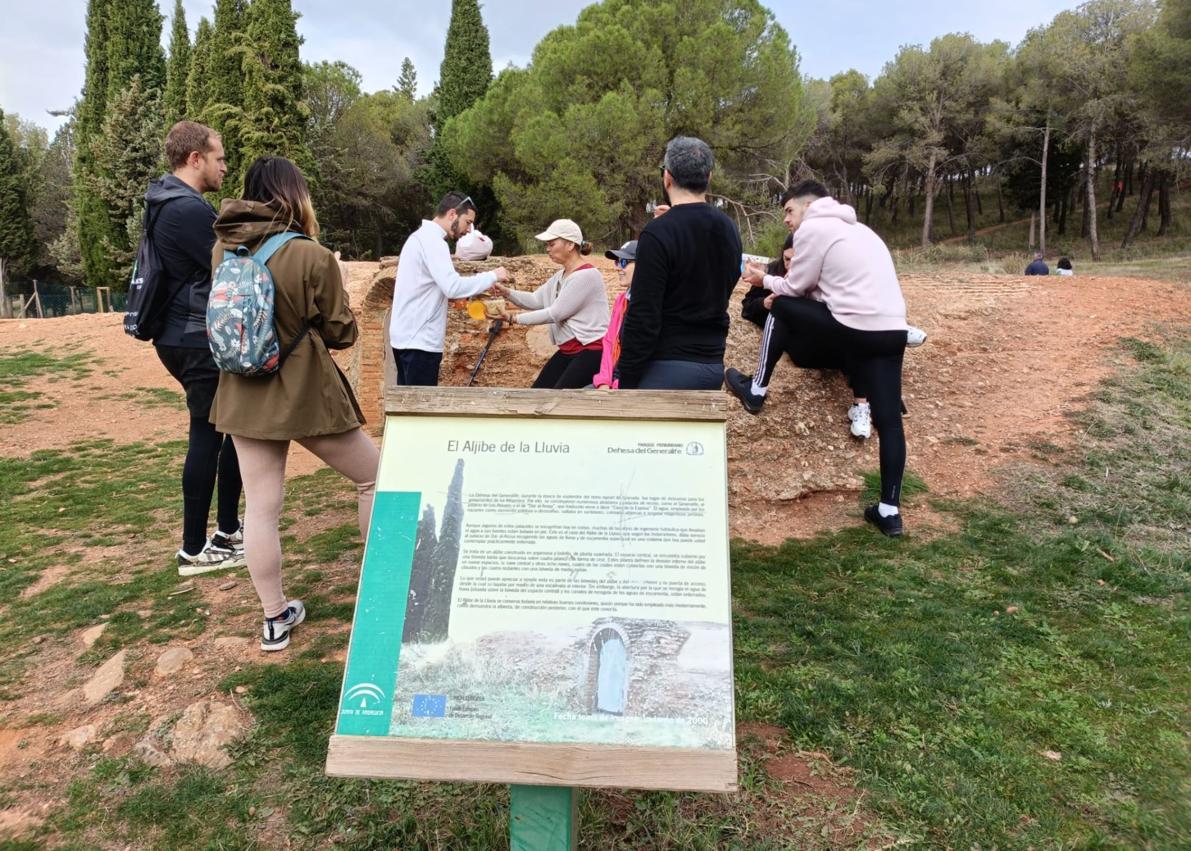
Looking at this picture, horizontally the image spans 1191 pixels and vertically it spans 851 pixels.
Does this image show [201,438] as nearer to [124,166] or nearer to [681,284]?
[681,284]

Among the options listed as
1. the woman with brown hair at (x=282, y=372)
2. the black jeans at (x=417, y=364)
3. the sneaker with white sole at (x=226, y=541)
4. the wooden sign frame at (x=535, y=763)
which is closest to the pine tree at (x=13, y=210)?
the black jeans at (x=417, y=364)

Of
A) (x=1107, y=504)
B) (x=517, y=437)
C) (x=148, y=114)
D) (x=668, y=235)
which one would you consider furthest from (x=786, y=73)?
(x=148, y=114)

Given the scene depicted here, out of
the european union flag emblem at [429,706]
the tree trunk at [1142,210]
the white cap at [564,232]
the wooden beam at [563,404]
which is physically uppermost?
the tree trunk at [1142,210]

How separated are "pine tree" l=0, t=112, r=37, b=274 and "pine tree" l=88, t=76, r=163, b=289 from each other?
8.85m

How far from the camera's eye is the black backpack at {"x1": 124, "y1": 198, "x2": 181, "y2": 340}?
10.3ft

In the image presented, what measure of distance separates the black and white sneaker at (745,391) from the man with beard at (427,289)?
183 centimetres

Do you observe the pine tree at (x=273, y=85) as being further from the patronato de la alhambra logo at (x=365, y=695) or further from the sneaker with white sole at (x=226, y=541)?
the patronato de la alhambra logo at (x=365, y=695)

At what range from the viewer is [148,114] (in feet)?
85.0

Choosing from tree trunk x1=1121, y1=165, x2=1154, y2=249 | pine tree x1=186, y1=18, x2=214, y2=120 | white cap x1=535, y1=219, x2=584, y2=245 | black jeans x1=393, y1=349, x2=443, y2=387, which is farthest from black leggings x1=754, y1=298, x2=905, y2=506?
tree trunk x1=1121, y1=165, x2=1154, y2=249

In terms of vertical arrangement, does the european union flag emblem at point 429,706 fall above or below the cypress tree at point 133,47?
below

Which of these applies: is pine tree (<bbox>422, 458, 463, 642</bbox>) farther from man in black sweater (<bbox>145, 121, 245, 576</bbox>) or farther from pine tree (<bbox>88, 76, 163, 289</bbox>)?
pine tree (<bbox>88, 76, 163, 289</bbox>)

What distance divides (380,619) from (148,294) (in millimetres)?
2310

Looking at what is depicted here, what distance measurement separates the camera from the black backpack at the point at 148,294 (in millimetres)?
3150

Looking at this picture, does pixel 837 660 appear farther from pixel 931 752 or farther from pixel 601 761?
pixel 601 761
